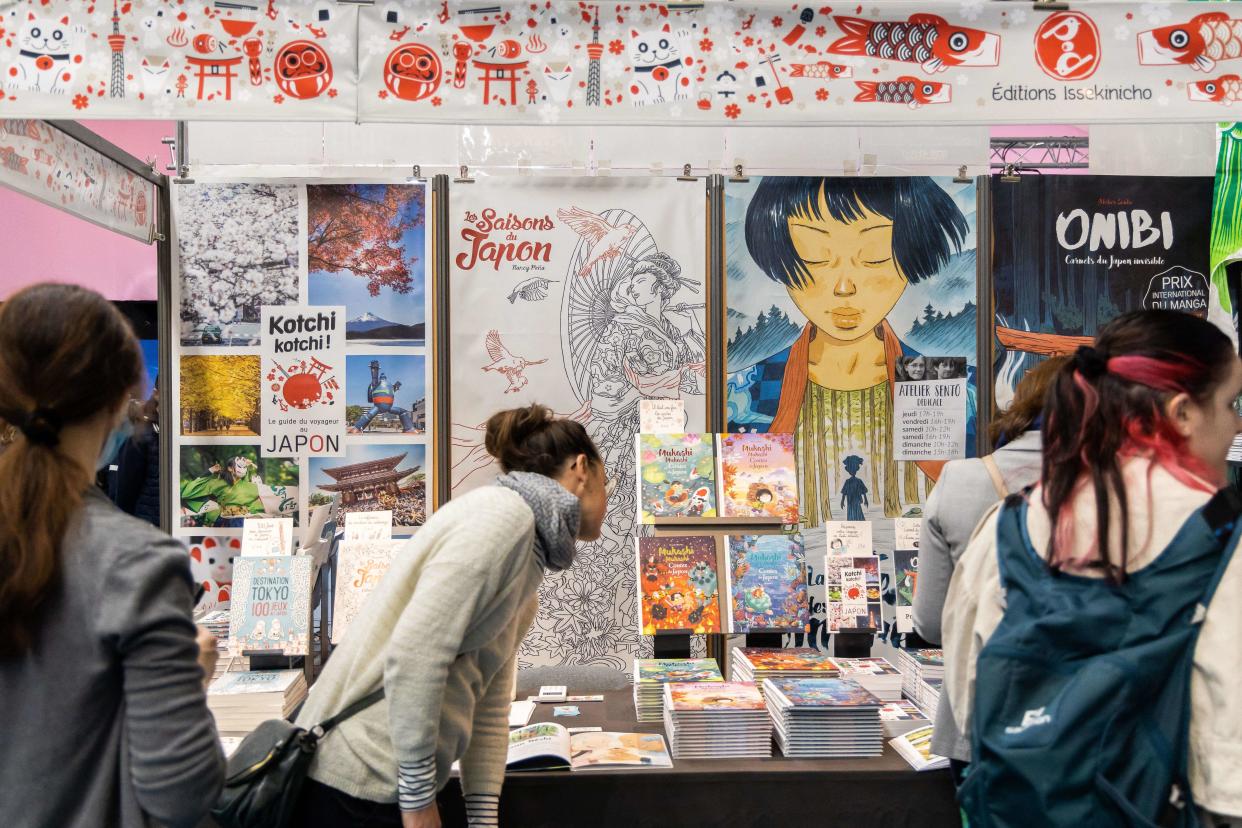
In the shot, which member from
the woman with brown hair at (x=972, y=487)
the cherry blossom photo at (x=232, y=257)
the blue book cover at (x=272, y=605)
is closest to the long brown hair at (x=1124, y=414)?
the woman with brown hair at (x=972, y=487)

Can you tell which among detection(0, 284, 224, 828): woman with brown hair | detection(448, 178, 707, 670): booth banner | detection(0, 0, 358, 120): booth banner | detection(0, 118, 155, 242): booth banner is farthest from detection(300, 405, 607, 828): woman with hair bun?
detection(448, 178, 707, 670): booth banner

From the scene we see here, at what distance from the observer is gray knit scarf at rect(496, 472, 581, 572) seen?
202 centimetres

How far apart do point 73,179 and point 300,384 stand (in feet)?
4.23

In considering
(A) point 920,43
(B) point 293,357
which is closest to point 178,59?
(A) point 920,43

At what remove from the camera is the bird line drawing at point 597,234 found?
4.45 m

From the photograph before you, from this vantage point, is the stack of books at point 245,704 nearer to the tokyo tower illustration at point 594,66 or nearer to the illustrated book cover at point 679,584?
the illustrated book cover at point 679,584

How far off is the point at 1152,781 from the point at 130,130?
21.7 feet

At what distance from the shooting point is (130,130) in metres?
6.10

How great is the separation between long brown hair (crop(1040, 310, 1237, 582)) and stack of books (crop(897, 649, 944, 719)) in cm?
153

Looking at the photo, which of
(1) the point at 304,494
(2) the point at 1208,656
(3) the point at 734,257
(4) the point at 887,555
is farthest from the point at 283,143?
(2) the point at 1208,656

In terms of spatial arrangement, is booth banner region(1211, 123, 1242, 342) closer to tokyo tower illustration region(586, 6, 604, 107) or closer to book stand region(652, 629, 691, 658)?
book stand region(652, 629, 691, 658)

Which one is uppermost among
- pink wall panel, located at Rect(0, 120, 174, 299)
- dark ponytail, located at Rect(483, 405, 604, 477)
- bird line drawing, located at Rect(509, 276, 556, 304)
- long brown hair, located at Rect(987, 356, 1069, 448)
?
pink wall panel, located at Rect(0, 120, 174, 299)

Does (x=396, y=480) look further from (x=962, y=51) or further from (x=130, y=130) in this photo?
(x=130, y=130)

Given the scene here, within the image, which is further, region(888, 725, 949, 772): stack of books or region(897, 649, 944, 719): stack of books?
region(897, 649, 944, 719): stack of books
